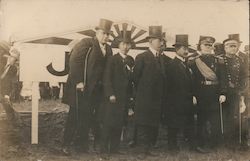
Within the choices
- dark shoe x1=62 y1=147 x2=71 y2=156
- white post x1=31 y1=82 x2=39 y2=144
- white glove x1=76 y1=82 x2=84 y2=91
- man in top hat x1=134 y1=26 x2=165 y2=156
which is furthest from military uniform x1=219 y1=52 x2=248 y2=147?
white post x1=31 y1=82 x2=39 y2=144

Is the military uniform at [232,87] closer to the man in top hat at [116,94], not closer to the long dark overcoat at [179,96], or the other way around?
the long dark overcoat at [179,96]

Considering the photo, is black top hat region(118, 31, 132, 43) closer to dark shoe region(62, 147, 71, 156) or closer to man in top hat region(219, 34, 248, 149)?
man in top hat region(219, 34, 248, 149)

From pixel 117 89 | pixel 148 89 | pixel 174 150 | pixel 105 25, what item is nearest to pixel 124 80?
pixel 117 89

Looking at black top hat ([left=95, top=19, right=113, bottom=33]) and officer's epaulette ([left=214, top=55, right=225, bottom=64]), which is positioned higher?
black top hat ([left=95, top=19, right=113, bottom=33])

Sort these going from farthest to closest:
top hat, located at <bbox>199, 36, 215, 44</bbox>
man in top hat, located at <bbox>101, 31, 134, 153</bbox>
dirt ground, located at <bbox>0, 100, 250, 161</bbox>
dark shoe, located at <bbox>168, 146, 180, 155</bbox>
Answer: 1. top hat, located at <bbox>199, 36, 215, 44</bbox>
2. dark shoe, located at <bbox>168, 146, 180, 155</bbox>
3. man in top hat, located at <bbox>101, 31, 134, 153</bbox>
4. dirt ground, located at <bbox>0, 100, 250, 161</bbox>

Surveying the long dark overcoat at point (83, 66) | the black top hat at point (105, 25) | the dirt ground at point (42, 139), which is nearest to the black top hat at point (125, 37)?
the black top hat at point (105, 25)

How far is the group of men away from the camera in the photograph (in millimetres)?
3566

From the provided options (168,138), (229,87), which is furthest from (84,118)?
(229,87)

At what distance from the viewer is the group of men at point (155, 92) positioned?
3.57 meters

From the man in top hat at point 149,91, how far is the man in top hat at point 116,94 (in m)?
0.09

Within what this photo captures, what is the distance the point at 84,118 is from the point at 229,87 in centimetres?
141

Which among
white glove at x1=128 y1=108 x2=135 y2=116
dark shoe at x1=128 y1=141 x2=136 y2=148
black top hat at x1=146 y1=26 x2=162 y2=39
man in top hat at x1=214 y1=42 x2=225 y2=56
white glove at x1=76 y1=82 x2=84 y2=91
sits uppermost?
black top hat at x1=146 y1=26 x2=162 y2=39

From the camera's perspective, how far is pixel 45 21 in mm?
3570

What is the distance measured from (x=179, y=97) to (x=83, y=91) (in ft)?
2.90
